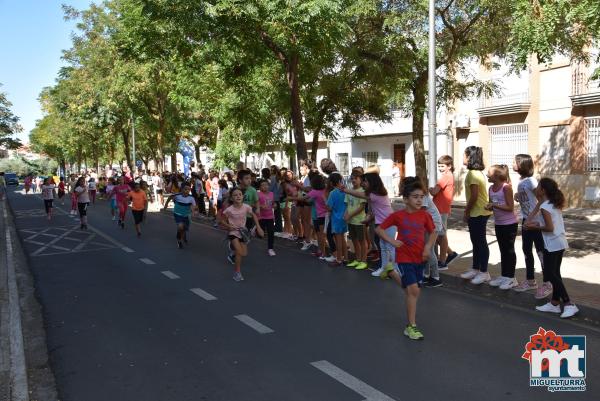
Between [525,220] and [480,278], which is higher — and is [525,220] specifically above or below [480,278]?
above

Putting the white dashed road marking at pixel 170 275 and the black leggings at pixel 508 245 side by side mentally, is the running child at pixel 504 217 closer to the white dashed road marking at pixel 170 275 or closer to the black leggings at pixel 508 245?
the black leggings at pixel 508 245

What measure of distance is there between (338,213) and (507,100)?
1726cm

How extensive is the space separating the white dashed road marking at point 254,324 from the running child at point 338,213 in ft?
12.5

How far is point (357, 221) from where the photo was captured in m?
10.2

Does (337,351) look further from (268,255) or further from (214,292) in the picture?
(268,255)

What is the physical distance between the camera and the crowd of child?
19.9 feet

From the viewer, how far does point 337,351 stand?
220 inches

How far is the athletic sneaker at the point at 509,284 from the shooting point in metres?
7.80

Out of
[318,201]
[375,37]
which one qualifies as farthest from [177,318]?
[375,37]

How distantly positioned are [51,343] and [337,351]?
295 centimetres

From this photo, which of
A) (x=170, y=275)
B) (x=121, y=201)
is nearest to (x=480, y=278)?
(x=170, y=275)

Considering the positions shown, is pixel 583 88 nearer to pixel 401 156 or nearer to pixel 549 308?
pixel 401 156

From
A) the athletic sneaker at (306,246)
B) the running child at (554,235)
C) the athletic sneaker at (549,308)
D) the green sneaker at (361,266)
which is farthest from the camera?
the athletic sneaker at (306,246)

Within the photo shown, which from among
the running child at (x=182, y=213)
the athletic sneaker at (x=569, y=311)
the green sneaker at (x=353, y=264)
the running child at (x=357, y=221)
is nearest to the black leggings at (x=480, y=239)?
the athletic sneaker at (x=569, y=311)
